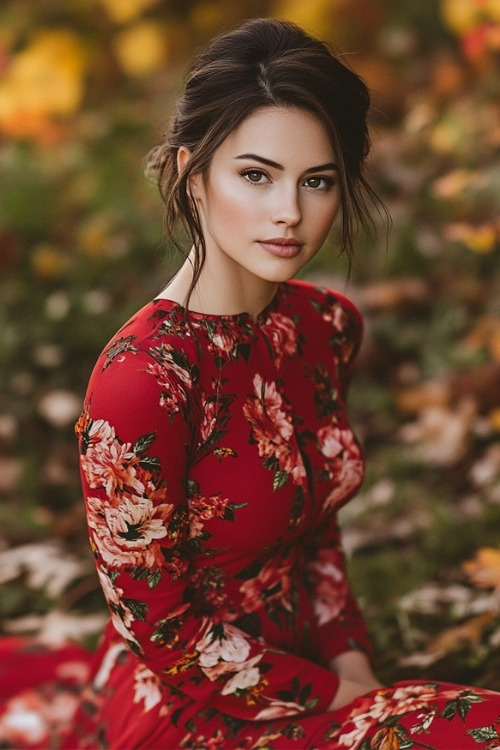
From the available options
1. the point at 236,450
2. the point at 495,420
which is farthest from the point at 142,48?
the point at 236,450

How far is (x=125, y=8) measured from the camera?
4.99 metres

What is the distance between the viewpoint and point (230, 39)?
1.25 metres

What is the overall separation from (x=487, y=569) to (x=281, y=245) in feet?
3.70

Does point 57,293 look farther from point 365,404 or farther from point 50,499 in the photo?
point 365,404

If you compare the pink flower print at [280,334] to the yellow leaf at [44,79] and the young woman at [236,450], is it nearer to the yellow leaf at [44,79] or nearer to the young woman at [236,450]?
the young woman at [236,450]

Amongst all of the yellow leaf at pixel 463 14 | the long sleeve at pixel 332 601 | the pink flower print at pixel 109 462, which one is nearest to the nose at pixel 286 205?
the pink flower print at pixel 109 462

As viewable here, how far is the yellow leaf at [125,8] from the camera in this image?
4.96 meters

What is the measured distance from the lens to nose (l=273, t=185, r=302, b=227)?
3.96ft

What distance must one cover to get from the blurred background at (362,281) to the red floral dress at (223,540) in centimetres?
32

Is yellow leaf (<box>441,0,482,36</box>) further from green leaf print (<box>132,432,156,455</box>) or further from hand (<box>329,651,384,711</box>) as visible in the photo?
green leaf print (<box>132,432,156,455</box>)

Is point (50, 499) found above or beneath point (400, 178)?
beneath

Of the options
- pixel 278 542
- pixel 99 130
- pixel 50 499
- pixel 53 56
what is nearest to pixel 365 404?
pixel 50 499

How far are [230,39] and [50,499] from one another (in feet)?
6.75

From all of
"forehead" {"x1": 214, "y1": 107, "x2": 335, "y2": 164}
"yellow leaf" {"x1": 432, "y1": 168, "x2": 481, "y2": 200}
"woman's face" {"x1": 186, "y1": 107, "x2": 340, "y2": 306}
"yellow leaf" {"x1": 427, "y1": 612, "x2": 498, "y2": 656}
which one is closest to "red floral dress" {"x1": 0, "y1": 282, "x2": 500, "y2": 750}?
"woman's face" {"x1": 186, "y1": 107, "x2": 340, "y2": 306}
